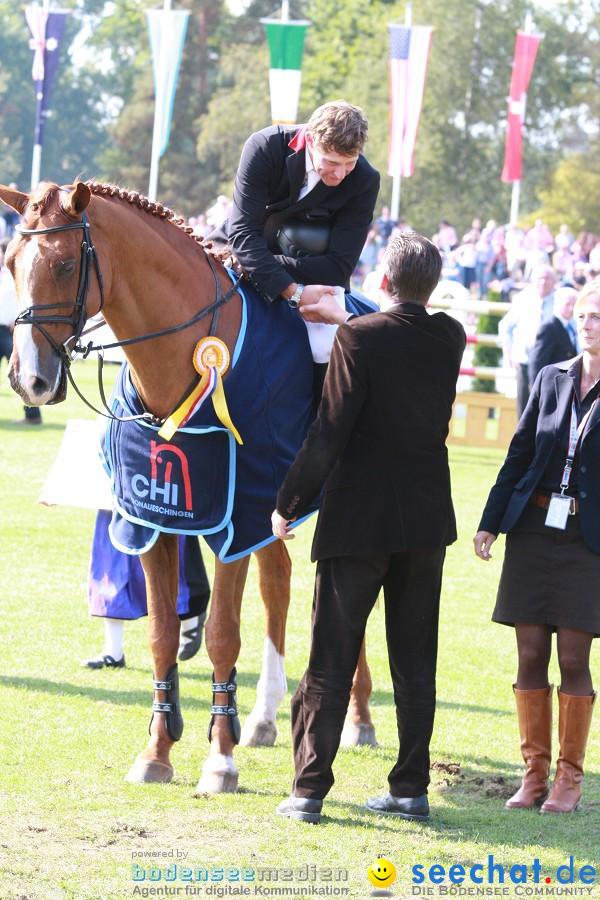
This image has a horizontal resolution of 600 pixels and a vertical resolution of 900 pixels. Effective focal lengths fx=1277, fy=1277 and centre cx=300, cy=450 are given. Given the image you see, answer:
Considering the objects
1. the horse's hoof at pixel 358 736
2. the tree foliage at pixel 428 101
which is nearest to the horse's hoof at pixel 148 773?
the horse's hoof at pixel 358 736

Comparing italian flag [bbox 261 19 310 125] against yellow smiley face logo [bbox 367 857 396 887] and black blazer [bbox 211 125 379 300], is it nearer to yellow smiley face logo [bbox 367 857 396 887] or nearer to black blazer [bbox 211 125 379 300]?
black blazer [bbox 211 125 379 300]

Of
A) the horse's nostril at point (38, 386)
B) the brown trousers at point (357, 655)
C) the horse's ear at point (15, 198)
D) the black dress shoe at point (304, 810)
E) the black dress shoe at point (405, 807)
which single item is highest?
the horse's ear at point (15, 198)

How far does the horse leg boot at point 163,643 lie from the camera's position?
5133 millimetres

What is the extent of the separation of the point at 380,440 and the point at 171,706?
1516 millimetres

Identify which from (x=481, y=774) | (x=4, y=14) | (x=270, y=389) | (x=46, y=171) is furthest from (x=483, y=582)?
(x=4, y=14)

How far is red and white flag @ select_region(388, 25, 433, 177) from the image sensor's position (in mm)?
28516

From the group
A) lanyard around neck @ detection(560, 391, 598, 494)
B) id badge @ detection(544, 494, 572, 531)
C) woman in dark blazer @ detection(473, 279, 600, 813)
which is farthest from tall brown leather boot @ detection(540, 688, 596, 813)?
lanyard around neck @ detection(560, 391, 598, 494)

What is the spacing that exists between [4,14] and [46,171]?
1571 centimetres

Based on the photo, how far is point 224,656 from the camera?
514 centimetres

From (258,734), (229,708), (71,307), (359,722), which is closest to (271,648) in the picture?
(258,734)

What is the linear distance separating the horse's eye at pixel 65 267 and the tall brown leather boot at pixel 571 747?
2.50 metres

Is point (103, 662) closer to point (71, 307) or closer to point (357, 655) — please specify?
point (357, 655)

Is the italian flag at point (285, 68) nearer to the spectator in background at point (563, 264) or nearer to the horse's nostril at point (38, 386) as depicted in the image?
the spectator in background at point (563, 264)

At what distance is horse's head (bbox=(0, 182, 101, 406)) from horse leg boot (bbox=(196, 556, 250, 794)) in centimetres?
107
